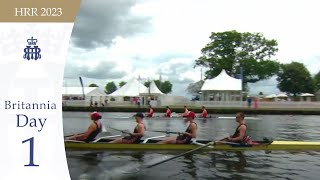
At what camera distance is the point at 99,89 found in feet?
229

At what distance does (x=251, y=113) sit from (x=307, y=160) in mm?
34011

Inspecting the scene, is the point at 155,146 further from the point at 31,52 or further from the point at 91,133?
the point at 31,52

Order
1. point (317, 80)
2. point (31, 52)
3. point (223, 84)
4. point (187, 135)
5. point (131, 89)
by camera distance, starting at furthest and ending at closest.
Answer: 1. point (317, 80)
2. point (131, 89)
3. point (223, 84)
4. point (187, 135)
5. point (31, 52)

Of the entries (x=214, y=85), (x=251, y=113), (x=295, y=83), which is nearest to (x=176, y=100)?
(x=214, y=85)

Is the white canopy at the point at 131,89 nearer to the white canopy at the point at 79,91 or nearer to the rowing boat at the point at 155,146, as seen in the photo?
the white canopy at the point at 79,91

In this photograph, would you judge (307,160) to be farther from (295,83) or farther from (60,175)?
(295,83)

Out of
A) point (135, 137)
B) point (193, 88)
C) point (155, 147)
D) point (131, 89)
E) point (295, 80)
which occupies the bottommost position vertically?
point (155, 147)

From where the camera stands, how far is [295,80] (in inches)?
3649

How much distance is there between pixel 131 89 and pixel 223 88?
1693cm

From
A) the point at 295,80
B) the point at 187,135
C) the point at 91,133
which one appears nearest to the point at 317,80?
the point at 295,80

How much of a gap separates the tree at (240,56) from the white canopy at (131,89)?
1232 cm

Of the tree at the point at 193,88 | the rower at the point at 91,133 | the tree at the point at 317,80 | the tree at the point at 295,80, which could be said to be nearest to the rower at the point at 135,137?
the rower at the point at 91,133

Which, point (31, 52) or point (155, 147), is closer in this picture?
point (31, 52)

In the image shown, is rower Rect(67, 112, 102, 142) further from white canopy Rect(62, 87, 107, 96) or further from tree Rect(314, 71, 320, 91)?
tree Rect(314, 71, 320, 91)
